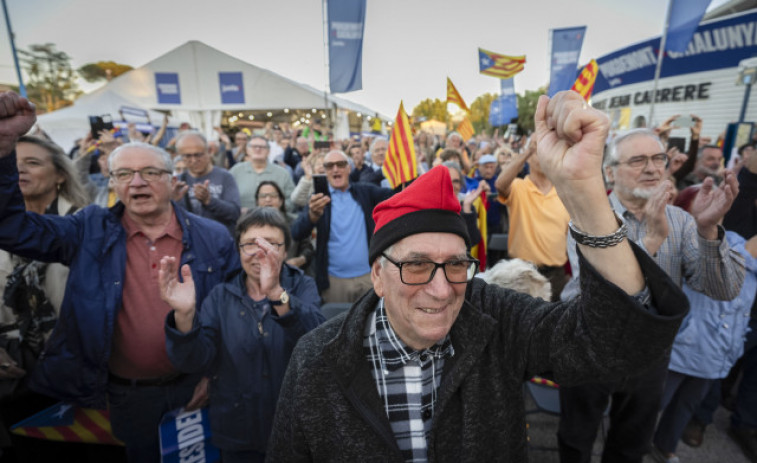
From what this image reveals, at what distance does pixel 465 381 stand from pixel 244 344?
124 cm

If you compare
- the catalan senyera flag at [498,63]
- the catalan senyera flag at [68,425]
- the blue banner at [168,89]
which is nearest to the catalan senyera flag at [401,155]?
the catalan senyera flag at [68,425]

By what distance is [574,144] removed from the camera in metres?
0.97

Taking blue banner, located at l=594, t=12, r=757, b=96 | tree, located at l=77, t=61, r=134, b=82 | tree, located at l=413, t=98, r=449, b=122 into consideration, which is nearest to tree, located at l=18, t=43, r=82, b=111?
tree, located at l=77, t=61, r=134, b=82

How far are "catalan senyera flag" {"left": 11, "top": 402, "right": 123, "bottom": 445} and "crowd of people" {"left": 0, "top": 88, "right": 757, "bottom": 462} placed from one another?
0.21 metres

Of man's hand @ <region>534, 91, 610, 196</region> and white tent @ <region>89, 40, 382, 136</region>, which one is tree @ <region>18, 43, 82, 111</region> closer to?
white tent @ <region>89, 40, 382, 136</region>

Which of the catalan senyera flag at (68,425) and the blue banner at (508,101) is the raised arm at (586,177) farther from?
the blue banner at (508,101)

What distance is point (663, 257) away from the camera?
218cm

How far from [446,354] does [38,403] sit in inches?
113

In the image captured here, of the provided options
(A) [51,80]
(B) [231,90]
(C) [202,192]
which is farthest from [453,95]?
(A) [51,80]

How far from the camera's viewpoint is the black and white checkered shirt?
1.30 metres

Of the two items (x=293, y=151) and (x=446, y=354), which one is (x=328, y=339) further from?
(x=293, y=151)

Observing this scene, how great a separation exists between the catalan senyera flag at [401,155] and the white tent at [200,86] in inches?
557

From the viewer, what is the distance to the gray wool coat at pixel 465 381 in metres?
1.12

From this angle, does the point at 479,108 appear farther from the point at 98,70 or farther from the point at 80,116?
the point at 80,116
